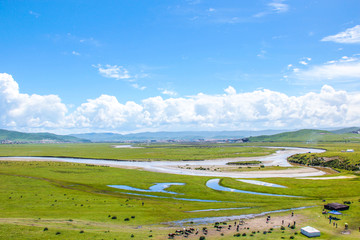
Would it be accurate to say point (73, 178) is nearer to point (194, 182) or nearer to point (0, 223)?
point (194, 182)

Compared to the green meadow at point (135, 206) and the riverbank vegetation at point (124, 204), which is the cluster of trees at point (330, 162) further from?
the riverbank vegetation at point (124, 204)

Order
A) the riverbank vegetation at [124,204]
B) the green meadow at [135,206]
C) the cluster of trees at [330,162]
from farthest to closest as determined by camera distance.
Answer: the cluster of trees at [330,162] → the riverbank vegetation at [124,204] → the green meadow at [135,206]

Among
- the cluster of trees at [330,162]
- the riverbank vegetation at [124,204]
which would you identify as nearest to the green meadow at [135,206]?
the riverbank vegetation at [124,204]

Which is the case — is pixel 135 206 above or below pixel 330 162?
above

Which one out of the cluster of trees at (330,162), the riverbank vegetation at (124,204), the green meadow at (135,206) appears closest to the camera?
the green meadow at (135,206)

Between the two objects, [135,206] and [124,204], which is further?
[124,204]

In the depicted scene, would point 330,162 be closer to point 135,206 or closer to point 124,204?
point 135,206

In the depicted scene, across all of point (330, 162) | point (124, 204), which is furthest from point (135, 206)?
point (330, 162)

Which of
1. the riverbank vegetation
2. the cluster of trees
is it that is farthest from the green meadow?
the cluster of trees

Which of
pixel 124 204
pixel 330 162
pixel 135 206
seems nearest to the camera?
pixel 135 206

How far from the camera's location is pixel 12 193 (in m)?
67.1

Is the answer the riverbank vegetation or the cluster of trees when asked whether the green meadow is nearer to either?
the riverbank vegetation

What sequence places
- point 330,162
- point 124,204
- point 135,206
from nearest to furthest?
point 135,206 < point 124,204 < point 330,162

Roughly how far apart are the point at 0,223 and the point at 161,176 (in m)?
65.8
